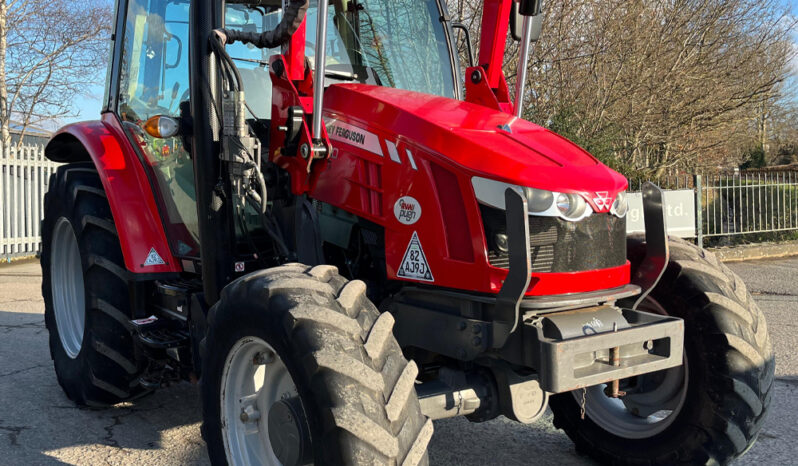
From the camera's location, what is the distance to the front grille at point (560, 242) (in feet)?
8.74

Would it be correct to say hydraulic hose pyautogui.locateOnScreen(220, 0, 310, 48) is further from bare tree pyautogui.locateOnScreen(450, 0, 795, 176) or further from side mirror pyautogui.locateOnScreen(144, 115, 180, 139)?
bare tree pyautogui.locateOnScreen(450, 0, 795, 176)

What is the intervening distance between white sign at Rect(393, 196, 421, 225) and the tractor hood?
21cm

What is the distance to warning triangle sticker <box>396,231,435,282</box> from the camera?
111 inches

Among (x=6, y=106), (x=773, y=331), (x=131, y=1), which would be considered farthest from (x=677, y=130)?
(x=6, y=106)

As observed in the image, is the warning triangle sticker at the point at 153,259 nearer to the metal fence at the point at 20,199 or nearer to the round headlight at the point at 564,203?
the round headlight at the point at 564,203

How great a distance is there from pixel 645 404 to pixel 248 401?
186cm

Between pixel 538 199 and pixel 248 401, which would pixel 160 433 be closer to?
pixel 248 401

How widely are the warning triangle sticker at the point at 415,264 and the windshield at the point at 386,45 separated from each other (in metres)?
1.09

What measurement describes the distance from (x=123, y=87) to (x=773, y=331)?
18.5 feet

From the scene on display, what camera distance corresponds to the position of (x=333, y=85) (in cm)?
334

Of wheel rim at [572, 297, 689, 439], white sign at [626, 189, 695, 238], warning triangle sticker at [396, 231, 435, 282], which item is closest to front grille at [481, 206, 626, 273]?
warning triangle sticker at [396, 231, 435, 282]

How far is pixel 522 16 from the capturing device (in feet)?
11.4

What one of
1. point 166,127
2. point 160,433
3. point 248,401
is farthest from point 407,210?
point 160,433

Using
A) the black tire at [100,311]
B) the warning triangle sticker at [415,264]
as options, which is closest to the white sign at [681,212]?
the black tire at [100,311]
